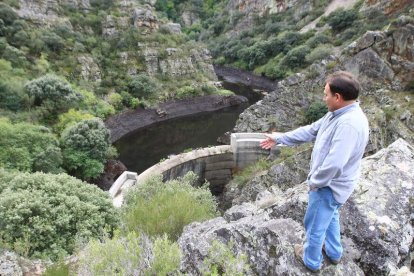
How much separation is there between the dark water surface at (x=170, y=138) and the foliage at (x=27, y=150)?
27.0ft

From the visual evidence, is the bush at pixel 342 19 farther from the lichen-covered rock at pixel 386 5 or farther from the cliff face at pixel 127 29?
the cliff face at pixel 127 29

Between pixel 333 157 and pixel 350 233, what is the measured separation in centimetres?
242

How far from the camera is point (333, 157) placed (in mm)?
4484

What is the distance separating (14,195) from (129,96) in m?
34.0

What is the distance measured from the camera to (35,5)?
47531 millimetres

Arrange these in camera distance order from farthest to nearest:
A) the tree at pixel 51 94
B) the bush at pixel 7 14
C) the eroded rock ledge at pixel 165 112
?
the bush at pixel 7 14 → the eroded rock ledge at pixel 165 112 → the tree at pixel 51 94

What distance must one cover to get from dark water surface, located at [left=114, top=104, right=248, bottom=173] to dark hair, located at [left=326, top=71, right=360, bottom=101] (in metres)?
27.1

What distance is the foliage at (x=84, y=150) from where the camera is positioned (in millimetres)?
25594

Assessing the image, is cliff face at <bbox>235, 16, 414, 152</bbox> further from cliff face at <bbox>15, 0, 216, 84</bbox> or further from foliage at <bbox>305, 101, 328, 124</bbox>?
cliff face at <bbox>15, 0, 216, 84</bbox>

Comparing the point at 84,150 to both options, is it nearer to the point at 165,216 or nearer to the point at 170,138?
the point at 170,138

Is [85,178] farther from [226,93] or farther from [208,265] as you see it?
[226,93]

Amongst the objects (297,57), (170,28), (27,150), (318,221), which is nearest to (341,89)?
(318,221)

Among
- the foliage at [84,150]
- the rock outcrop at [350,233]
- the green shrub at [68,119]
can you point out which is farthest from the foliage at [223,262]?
the green shrub at [68,119]

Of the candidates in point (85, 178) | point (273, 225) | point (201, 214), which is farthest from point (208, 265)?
point (85, 178)
